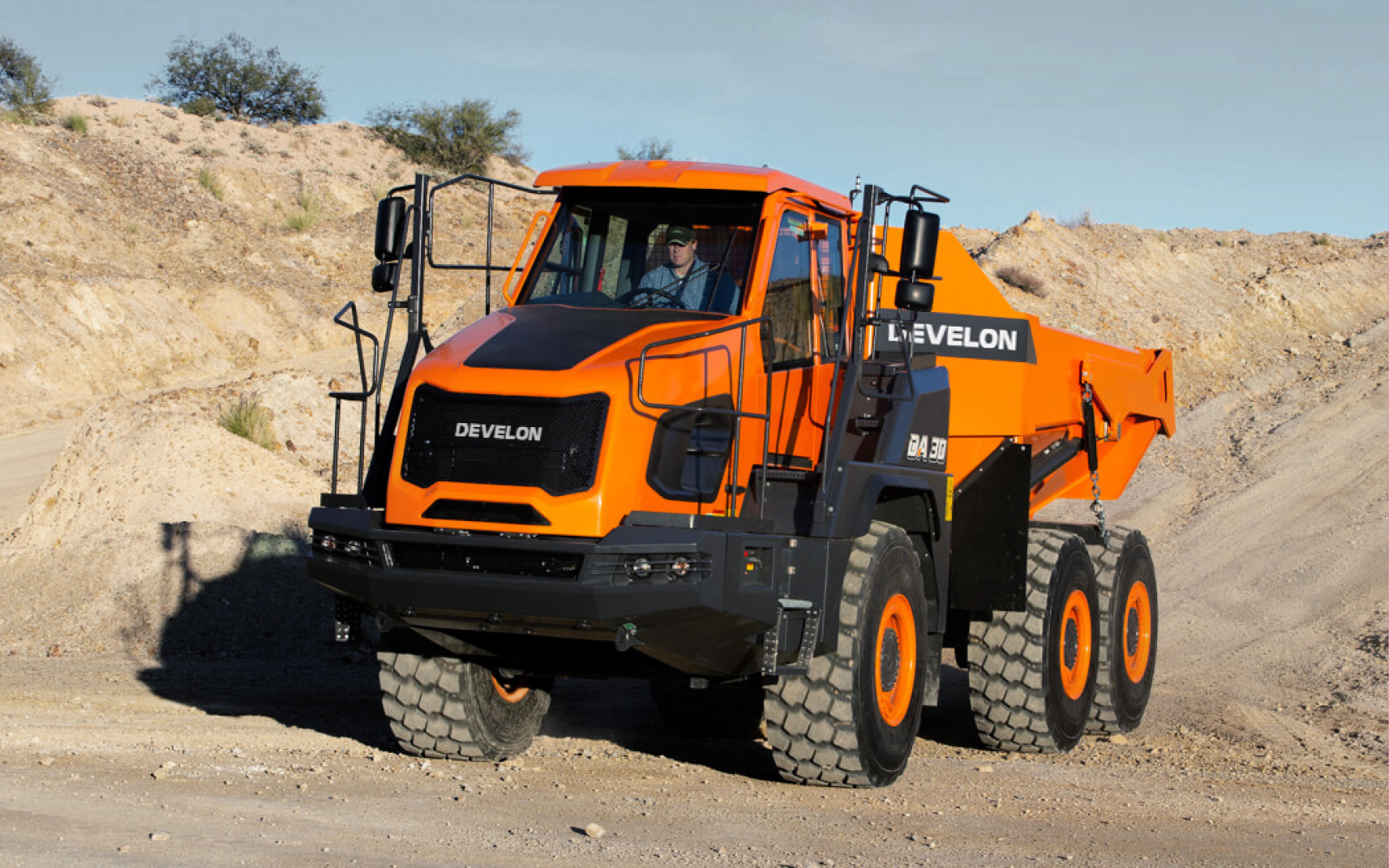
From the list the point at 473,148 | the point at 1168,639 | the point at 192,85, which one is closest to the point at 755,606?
the point at 1168,639

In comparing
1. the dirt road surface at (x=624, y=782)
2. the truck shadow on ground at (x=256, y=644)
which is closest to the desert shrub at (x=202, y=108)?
the truck shadow on ground at (x=256, y=644)

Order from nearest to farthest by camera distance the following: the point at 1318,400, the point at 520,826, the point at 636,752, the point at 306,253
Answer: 1. the point at 520,826
2. the point at 636,752
3. the point at 1318,400
4. the point at 306,253

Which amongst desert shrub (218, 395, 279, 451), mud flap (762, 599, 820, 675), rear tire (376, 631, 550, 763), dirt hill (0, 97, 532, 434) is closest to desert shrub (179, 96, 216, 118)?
dirt hill (0, 97, 532, 434)

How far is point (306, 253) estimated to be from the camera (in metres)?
38.1

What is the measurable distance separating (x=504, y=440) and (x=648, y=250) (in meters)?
1.59

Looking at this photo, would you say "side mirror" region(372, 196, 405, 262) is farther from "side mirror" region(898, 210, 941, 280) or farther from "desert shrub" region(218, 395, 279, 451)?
"desert shrub" region(218, 395, 279, 451)

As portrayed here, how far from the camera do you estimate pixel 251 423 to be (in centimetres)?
2058

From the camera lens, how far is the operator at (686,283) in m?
7.43

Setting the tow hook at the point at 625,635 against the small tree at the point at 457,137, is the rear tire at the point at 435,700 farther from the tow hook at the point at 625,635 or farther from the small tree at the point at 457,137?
the small tree at the point at 457,137

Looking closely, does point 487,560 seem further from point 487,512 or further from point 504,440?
point 504,440

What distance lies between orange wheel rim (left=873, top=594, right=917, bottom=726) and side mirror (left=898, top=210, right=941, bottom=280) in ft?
5.69

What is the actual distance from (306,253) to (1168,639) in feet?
91.0

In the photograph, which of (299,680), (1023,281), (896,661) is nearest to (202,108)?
(1023,281)

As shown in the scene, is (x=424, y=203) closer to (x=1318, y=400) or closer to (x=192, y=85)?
(x=1318, y=400)
